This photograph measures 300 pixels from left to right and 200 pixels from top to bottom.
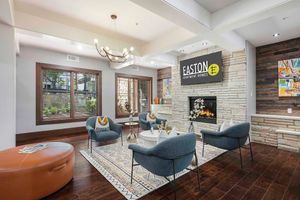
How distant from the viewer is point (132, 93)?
764cm

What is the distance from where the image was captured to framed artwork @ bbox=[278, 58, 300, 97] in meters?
3.84

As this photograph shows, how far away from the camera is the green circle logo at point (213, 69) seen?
4460mm

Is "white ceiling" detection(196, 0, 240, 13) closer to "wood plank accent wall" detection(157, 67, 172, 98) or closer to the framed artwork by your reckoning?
the framed artwork

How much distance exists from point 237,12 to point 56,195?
407cm

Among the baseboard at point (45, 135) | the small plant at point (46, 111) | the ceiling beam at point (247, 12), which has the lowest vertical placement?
the baseboard at point (45, 135)

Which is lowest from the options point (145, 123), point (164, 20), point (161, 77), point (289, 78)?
point (145, 123)

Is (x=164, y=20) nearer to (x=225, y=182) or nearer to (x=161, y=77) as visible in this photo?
(x=225, y=182)

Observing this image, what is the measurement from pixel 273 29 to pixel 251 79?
1.37 metres

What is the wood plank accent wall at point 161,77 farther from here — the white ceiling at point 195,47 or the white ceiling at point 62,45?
the white ceiling at point 195,47

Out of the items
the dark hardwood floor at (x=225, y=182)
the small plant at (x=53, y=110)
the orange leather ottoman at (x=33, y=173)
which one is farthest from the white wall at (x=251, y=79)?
the small plant at (x=53, y=110)

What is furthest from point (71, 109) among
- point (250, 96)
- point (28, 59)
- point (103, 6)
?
point (250, 96)

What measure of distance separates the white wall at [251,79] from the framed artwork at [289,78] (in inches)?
23.7

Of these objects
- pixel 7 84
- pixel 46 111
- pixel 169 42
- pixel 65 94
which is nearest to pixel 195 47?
pixel 169 42

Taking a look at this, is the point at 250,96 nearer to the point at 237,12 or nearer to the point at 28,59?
the point at 237,12
